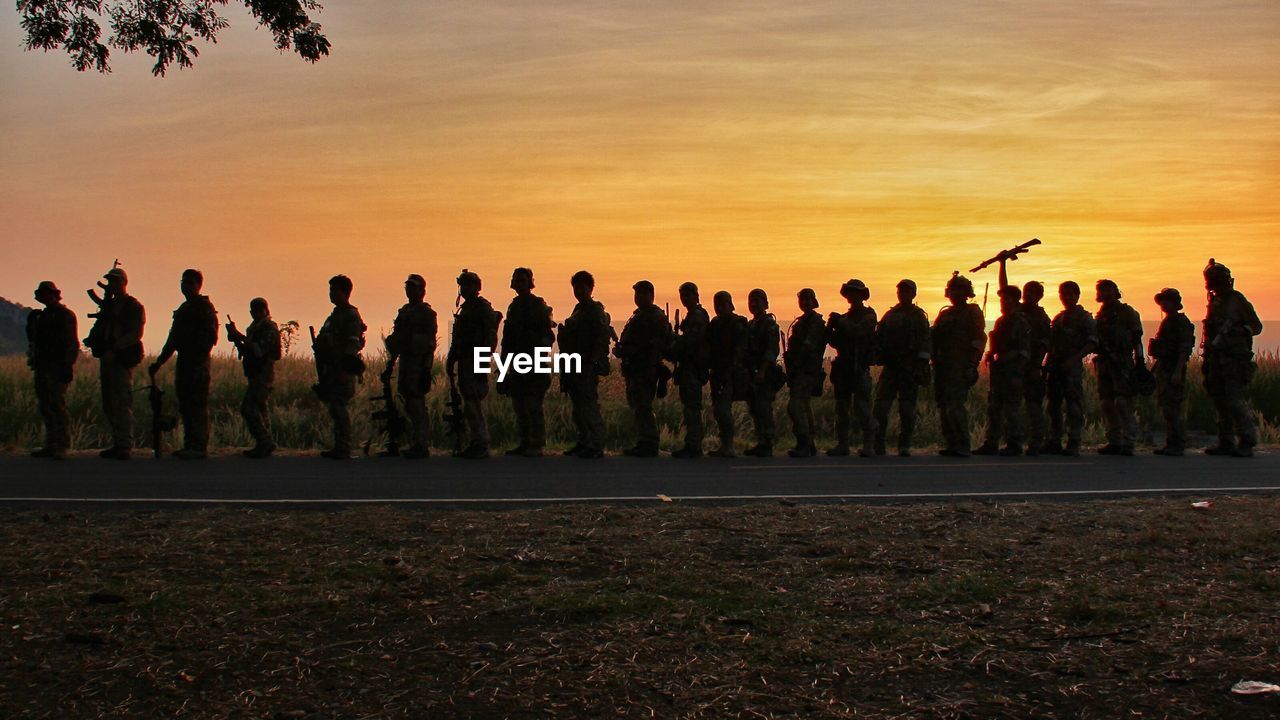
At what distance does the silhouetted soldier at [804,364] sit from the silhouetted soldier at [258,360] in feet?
20.1

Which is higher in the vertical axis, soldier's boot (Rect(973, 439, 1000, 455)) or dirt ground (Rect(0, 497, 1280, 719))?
soldier's boot (Rect(973, 439, 1000, 455))

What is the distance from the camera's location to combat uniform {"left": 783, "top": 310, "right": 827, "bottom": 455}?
16.2 m

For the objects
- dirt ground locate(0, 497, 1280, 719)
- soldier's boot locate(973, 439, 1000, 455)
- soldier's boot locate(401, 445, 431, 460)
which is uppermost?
soldier's boot locate(401, 445, 431, 460)

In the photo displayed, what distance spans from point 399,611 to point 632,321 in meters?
9.12

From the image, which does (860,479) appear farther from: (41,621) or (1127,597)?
(41,621)

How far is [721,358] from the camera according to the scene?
16.1m

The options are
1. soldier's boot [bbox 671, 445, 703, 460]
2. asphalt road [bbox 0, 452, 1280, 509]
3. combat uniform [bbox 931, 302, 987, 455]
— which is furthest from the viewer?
combat uniform [bbox 931, 302, 987, 455]

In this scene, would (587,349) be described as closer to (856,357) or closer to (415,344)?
(415,344)

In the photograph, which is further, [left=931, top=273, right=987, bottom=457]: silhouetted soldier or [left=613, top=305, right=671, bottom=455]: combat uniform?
[left=931, top=273, right=987, bottom=457]: silhouetted soldier

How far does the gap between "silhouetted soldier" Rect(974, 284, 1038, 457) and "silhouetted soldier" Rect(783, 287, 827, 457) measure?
2.19 metres

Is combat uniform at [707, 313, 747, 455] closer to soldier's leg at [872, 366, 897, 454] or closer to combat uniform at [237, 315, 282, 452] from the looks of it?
soldier's leg at [872, 366, 897, 454]

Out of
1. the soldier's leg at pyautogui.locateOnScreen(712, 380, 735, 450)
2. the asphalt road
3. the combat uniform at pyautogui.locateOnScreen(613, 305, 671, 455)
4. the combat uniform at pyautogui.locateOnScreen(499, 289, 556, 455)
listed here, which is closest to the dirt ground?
the asphalt road

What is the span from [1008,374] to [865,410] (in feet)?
6.04

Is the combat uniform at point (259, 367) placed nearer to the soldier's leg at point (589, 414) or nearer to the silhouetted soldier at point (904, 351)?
the soldier's leg at point (589, 414)
